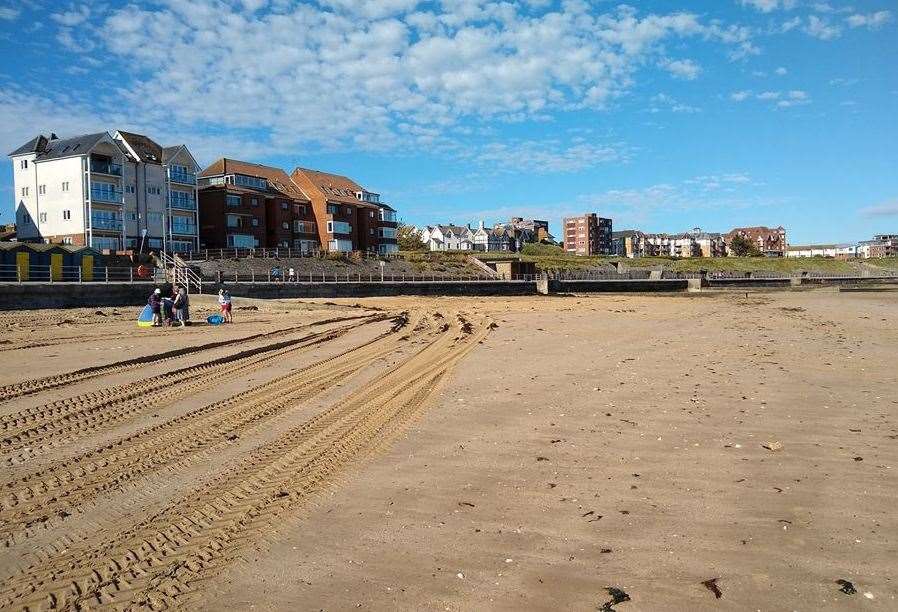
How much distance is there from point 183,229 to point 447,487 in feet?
209

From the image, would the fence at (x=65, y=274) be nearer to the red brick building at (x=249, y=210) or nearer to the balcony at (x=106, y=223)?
the balcony at (x=106, y=223)

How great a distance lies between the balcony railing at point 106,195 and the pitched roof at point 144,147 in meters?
4.75

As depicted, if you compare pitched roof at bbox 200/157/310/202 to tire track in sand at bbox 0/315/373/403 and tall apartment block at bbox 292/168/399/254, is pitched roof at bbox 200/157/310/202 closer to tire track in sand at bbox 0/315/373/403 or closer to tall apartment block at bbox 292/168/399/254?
tall apartment block at bbox 292/168/399/254

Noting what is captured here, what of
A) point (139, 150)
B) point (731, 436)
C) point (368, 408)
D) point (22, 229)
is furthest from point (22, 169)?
point (731, 436)

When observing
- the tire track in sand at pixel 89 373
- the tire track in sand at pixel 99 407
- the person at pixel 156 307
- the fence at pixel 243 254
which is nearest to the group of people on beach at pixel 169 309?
the person at pixel 156 307

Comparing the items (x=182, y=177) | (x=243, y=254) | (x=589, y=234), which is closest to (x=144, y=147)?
(x=182, y=177)

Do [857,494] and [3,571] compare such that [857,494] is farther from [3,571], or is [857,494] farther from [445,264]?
[445,264]

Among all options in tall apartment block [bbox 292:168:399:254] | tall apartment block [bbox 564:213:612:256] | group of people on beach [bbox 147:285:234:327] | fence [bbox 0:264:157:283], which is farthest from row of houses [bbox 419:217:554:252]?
group of people on beach [bbox 147:285:234:327]

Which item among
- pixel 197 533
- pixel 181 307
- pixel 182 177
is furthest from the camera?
pixel 182 177

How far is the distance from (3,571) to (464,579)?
2963 millimetres

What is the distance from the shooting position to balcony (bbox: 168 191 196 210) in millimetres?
61500

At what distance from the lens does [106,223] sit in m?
55.7

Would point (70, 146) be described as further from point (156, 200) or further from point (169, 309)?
point (169, 309)

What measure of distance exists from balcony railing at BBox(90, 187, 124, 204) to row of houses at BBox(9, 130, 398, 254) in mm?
88
